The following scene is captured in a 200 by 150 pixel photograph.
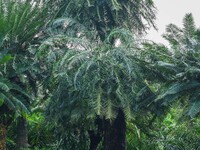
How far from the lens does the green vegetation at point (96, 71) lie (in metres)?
8.09

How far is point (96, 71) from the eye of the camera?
8.27 m

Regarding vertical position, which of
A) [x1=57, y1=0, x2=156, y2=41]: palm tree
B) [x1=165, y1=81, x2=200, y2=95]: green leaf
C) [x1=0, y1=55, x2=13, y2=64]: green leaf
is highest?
[x1=57, y1=0, x2=156, y2=41]: palm tree

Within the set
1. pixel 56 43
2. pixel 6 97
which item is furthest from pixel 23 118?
pixel 56 43

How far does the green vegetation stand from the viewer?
8.09 metres

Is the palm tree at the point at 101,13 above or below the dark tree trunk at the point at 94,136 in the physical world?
above

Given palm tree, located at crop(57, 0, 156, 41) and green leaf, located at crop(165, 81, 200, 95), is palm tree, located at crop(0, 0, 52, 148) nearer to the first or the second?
palm tree, located at crop(57, 0, 156, 41)

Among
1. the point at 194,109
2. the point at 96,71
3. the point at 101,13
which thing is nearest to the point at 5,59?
the point at 96,71

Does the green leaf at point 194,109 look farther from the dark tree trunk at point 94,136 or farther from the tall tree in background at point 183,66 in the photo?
the dark tree trunk at point 94,136

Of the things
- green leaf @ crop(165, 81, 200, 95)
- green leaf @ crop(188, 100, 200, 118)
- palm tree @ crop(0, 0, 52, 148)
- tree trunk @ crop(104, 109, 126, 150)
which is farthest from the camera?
tree trunk @ crop(104, 109, 126, 150)

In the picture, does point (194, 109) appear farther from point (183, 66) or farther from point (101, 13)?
point (101, 13)

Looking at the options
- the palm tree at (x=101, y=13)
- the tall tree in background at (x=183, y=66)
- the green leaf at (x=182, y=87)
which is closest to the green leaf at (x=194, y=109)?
the tall tree in background at (x=183, y=66)

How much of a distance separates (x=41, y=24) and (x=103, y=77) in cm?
290

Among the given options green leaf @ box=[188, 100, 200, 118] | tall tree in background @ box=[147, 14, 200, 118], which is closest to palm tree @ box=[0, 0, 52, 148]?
tall tree in background @ box=[147, 14, 200, 118]

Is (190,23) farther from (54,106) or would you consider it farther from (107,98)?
(54,106)
